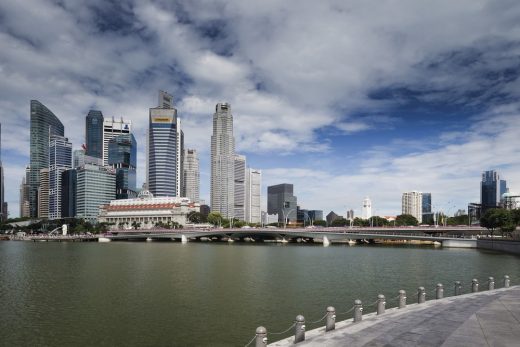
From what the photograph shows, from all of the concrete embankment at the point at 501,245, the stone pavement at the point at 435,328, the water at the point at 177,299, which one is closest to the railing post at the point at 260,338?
the stone pavement at the point at 435,328

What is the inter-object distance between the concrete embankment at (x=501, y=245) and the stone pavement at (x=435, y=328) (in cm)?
9458

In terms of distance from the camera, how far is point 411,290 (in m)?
45.7

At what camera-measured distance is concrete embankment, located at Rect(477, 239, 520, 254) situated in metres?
105

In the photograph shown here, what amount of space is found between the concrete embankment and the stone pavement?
310 feet

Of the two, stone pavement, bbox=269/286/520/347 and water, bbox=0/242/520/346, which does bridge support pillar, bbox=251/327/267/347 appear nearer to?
stone pavement, bbox=269/286/520/347

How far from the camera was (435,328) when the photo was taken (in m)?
20.1

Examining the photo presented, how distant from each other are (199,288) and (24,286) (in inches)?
865

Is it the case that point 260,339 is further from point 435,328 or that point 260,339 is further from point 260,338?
point 435,328

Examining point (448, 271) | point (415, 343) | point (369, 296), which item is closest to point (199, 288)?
point (369, 296)

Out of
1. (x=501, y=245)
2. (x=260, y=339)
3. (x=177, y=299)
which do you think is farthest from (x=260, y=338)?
(x=501, y=245)

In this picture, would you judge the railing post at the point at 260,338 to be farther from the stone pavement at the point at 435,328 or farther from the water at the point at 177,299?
the water at the point at 177,299

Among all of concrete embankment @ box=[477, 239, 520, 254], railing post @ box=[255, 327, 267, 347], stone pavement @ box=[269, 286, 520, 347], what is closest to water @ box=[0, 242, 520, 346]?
stone pavement @ box=[269, 286, 520, 347]

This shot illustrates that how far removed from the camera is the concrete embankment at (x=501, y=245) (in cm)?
10539

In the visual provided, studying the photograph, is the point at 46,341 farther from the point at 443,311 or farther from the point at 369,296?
the point at 369,296
